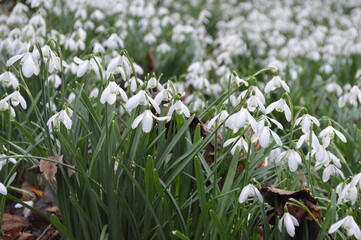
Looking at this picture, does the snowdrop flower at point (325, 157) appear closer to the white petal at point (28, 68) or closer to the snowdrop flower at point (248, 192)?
the snowdrop flower at point (248, 192)

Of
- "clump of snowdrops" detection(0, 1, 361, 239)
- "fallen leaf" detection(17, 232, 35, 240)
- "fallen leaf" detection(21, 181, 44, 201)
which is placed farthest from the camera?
"fallen leaf" detection(21, 181, 44, 201)

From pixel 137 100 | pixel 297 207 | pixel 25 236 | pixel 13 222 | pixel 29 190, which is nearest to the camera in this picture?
pixel 137 100

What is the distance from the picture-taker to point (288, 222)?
1.83 meters

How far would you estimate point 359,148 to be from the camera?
2994 mm

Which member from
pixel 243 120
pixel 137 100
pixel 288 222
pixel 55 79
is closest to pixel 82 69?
pixel 137 100

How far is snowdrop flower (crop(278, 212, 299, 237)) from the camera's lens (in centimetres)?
181

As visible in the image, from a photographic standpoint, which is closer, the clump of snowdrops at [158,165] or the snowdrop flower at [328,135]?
the clump of snowdrops at [158,165]

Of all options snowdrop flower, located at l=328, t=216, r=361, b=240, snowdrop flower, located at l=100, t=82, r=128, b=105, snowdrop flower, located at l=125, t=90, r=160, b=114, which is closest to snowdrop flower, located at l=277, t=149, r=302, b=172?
snowdrop flower, located at l=328, t=216, r=361, b=240

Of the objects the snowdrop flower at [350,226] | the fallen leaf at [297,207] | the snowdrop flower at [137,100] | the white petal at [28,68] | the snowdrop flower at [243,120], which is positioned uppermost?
the white petal at [28,68]

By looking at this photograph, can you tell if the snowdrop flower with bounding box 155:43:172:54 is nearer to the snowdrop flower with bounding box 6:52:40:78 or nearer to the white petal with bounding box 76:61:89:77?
the white petal with bounding box 76:61:89:77

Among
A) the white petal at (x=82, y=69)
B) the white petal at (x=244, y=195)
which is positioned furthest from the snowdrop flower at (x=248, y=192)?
the white petal at (x=82, y=69)

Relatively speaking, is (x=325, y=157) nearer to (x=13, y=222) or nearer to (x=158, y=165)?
(x=158, y=165)

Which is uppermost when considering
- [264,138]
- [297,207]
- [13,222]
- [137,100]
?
[137,100]

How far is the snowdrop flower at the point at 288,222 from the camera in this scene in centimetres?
181
